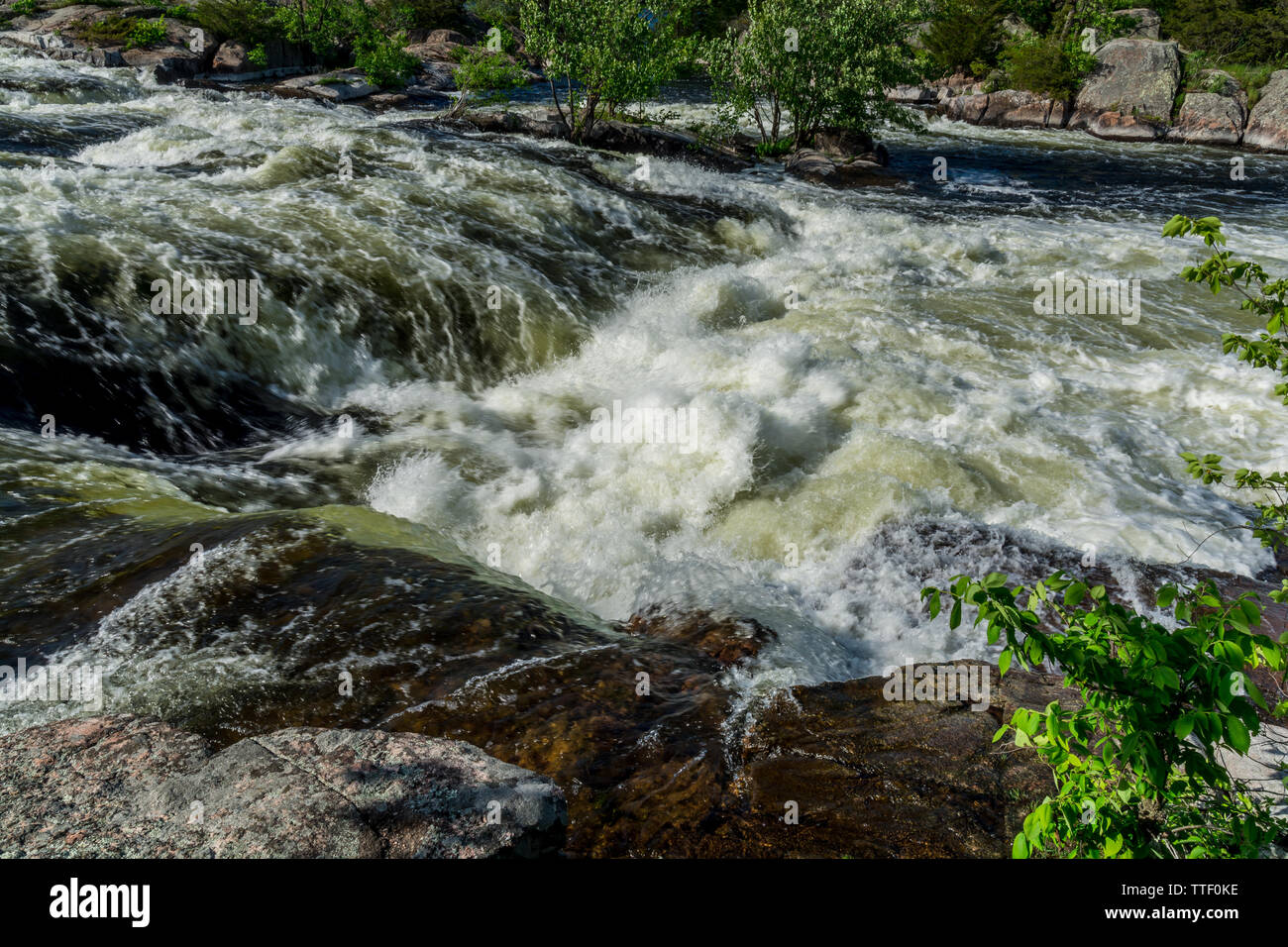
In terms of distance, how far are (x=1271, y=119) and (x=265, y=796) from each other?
4003 cm

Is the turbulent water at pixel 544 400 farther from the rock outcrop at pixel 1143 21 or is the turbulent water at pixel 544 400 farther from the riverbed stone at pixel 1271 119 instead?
the rock outcrop at pixel 1143 21

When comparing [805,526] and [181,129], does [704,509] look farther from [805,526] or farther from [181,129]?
[181,129]

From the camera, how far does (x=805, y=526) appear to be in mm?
6809

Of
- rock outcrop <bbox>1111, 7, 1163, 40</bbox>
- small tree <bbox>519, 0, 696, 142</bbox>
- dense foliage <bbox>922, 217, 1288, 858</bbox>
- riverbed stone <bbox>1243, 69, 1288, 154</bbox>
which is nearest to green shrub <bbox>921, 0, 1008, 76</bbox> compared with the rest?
rock outcrop <bbox>1111, 7, 1163, 40</bbox>

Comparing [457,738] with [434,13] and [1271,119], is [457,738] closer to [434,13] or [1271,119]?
[1271,119]

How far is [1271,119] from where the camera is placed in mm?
29594

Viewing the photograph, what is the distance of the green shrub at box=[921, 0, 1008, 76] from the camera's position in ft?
131

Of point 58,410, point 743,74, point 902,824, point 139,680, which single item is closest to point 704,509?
point 902,824

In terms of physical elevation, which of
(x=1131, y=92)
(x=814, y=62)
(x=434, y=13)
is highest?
(x=434, y=13)

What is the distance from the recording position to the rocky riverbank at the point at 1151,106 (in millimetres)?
29906

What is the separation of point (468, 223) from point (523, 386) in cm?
378

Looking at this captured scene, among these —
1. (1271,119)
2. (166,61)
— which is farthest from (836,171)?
(166,61)

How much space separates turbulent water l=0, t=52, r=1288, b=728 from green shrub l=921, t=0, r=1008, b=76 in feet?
101

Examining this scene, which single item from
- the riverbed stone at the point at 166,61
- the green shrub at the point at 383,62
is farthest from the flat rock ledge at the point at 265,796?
the green shrub at the point at 383,62
